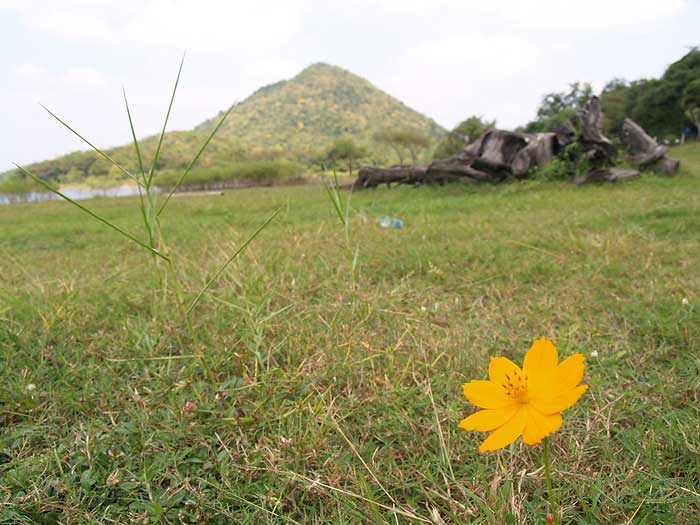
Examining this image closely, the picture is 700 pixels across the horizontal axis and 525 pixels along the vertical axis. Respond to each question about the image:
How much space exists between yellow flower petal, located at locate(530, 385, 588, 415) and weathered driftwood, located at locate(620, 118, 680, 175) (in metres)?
6.38

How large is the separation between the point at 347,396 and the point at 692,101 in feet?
28.9

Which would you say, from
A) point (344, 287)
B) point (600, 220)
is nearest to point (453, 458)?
point (344, 287)

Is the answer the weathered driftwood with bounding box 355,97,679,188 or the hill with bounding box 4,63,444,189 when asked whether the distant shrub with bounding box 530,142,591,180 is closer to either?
the weathered driftwood with bounding box 355,97,679,188

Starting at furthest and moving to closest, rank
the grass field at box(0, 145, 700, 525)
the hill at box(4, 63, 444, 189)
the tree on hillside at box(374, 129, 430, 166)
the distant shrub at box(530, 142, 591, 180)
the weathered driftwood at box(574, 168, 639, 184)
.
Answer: the tree on hillside at box(374, 129, 430, 166) < the hill at box(4, 63, 444, 189) < the distant shrub at box(530, 142, 591, 180) < the weathered driftwood at box(574, 168, 639, 184) < the grass field at box(0, 145, 700, 525)

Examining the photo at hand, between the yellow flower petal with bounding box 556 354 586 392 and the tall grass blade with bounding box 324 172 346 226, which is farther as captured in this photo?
the tall grass blade with bounding box 324 172 346 226

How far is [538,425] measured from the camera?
402 millimetres

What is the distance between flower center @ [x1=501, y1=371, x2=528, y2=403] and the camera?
43cm

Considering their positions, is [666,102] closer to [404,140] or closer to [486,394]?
[486,394]

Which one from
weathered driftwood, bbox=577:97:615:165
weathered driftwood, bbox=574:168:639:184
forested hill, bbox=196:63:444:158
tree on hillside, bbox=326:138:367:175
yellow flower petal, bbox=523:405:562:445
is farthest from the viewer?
forested hill, bbox=196:63:444:158

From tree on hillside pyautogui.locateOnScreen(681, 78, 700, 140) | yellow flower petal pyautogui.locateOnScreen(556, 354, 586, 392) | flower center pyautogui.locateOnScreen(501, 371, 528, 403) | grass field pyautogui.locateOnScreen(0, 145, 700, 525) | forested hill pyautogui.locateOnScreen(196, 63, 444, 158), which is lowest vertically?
grass field pyautogui.locateOnScreen(0, 145, 700, 525)

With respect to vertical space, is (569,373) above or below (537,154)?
below

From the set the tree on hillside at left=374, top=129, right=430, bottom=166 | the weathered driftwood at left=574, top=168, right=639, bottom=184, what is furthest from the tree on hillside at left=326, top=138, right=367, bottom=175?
the weathered driftwood at left=574, top=168, right=639, bottom=184

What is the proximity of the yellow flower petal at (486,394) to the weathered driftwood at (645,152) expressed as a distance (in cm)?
638

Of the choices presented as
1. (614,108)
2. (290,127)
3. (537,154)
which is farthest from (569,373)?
(290,127)
